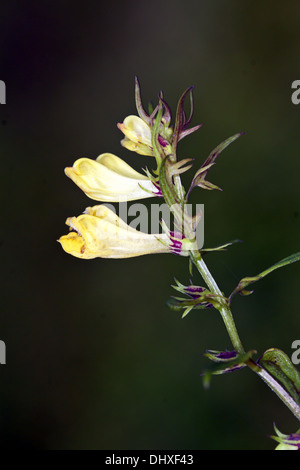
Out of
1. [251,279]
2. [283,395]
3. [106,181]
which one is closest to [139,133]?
[106,181]

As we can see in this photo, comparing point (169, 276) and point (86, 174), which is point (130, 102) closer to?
point (169, 276)

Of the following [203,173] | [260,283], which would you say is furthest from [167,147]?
[260,283]

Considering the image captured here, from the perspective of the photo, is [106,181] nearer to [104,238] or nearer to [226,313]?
[104,238]

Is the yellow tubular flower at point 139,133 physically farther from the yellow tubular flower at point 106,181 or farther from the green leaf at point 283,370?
the green leaf at point 283,370

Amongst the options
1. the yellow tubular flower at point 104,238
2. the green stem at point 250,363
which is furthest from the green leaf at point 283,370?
the yellow tubular flower at point 104,238

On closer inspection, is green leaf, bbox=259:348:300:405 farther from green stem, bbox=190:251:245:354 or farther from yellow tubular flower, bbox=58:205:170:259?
yellow tubular flower, bbox=58:205:170:259

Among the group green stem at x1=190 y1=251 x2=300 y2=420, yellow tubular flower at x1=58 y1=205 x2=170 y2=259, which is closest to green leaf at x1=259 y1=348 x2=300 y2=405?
green stem at x1=190 y1=251 x2=300 y2=420
